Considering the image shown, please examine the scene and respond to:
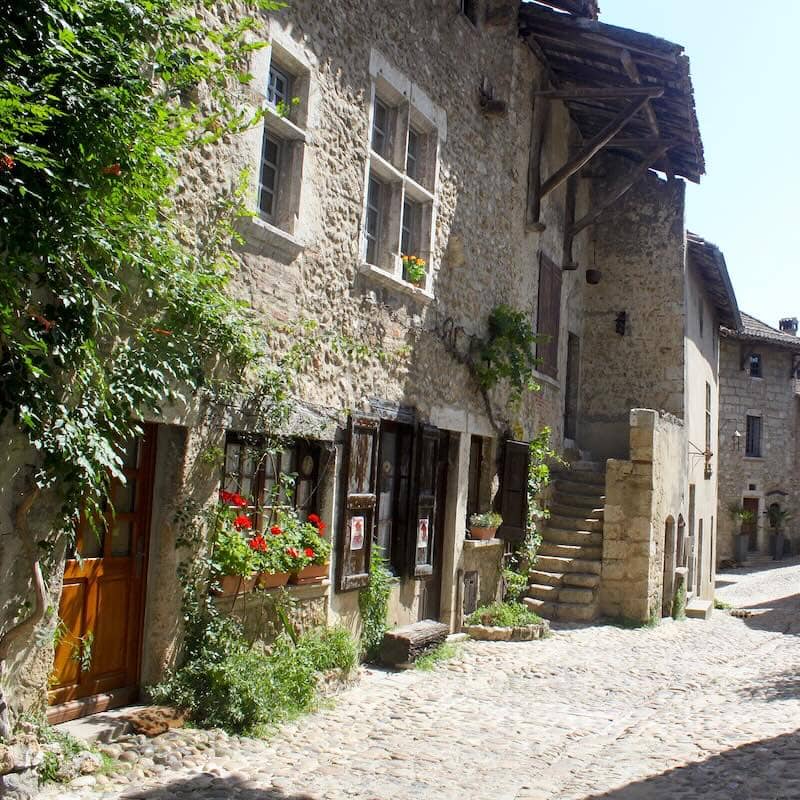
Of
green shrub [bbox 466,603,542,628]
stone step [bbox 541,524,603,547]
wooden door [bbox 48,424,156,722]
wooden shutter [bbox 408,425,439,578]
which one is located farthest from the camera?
stone step [bbox 541,524,603,547]

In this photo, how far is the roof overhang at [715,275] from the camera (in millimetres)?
13922

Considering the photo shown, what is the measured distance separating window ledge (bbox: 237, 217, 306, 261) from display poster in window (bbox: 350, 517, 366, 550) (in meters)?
2.05

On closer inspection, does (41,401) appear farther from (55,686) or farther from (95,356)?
(55,686)

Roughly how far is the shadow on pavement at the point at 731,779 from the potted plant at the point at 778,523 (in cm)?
2431

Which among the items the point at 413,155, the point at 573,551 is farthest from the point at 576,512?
the point at 413,155

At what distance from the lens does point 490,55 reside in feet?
31.3

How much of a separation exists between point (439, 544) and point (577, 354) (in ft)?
18.9

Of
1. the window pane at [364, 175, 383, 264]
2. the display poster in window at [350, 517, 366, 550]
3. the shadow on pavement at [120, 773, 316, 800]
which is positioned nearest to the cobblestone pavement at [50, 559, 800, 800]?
the shadow on pavement at [120, 773, 316, 800]

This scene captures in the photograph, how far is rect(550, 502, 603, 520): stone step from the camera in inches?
439

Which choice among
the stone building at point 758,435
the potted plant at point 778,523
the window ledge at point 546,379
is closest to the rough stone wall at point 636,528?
the window ledge at point 546,379

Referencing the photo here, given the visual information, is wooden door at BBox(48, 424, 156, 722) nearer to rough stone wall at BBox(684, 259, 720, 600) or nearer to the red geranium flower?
the red geranium flower

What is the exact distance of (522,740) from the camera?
17.7ft

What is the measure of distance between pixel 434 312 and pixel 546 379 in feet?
11.0

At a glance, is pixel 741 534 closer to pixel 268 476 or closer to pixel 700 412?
pixel 700 412
